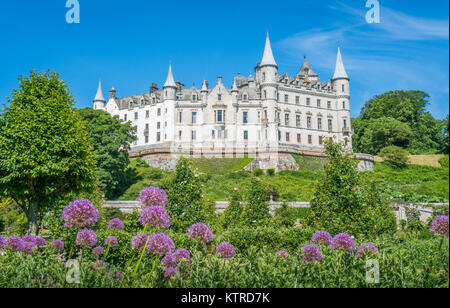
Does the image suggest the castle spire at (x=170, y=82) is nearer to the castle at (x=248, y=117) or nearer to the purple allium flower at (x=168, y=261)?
the castle at (x=248, y=117)

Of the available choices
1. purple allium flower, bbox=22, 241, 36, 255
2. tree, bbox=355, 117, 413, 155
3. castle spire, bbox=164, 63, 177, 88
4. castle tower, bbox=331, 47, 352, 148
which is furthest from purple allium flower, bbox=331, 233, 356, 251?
castle tower, bbox=331, 47, 352, 148

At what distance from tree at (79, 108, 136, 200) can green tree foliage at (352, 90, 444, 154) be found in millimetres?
37854

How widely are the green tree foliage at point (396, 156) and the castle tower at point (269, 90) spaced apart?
1527 cm

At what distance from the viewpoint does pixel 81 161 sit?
1703 centimetres

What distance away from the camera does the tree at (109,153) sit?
38.9 m

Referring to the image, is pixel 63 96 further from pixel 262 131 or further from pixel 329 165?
pixel 262 131

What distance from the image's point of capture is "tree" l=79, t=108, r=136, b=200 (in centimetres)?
3888

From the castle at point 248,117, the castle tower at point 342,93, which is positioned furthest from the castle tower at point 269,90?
the castle tower at point 342,93

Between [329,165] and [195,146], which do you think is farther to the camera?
[195,146]

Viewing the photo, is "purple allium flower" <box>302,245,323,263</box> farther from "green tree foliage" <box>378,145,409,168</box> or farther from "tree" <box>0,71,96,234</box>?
"green tree foliage" <box>378,145,409,168</box>

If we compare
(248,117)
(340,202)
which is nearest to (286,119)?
(248,117)

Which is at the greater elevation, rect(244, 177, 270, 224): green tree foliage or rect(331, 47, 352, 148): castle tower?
rect(331, 47, 352, 148): castle tower
